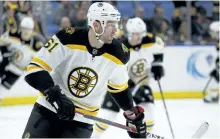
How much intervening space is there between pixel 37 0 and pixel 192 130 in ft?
11.4

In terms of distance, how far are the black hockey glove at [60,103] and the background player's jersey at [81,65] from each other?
170 mm

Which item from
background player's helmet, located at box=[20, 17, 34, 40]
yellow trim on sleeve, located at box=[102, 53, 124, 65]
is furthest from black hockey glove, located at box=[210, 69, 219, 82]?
yellow trim on sleeve, located at box=[102, 53, 124, 65]

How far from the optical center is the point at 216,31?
8188mm

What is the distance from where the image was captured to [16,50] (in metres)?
7.28

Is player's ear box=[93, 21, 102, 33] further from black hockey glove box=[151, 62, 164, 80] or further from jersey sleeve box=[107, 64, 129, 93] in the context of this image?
black hockey glove box=[151, 62, 164, 80]

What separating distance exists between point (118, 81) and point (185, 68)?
5.52 metres

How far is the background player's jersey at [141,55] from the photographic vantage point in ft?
16.8

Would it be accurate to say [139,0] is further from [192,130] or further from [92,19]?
[92,19]

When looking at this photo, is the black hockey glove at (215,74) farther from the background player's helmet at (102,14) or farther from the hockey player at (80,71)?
the background player's helmet at (102,14)

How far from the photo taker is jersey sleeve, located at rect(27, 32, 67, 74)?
271 cm

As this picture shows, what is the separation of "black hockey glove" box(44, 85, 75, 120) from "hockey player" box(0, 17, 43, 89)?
4.66 metres

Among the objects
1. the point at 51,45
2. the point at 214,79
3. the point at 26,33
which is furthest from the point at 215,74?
the point at 51,45

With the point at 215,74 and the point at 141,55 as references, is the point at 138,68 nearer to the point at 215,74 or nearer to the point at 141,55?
the point at 141,55

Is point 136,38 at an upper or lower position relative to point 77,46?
lower
